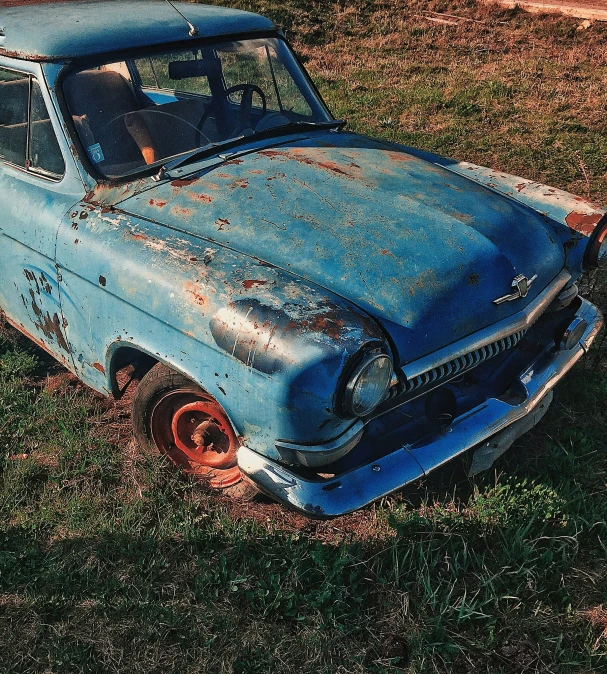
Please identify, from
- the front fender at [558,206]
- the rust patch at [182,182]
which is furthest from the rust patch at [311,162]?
the front fender at [558,206]

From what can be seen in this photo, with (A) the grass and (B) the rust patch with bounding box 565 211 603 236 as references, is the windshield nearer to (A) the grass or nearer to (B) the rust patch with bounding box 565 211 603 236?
(A) the grass

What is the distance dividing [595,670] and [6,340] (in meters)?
3.25

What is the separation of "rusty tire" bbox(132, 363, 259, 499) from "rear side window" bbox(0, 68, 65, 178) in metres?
1.10

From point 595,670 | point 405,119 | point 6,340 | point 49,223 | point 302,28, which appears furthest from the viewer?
point 302,28

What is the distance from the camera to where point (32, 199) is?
9.98 ft

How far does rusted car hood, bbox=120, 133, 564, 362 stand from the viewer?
A: 245cm

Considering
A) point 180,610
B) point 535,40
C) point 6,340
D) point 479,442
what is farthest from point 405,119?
point 180,610

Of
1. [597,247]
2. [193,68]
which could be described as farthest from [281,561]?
[193,68]

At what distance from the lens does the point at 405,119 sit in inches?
281

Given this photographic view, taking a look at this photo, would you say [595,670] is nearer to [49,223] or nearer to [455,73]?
[49,223]

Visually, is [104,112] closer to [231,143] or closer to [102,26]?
[102,26]

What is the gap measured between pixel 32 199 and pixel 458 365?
6.51 feet

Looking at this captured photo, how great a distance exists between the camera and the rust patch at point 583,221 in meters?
3.18

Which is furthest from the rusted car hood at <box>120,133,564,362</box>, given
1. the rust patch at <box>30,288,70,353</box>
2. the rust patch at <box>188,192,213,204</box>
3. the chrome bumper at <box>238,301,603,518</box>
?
the rust patch at <box>30,288,70,353</box>
